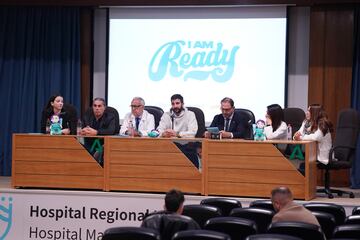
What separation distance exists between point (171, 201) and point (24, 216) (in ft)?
10.9

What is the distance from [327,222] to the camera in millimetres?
5465

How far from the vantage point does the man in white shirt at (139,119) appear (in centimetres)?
844

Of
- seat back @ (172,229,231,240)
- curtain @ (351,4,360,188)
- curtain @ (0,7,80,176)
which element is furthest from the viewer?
curtain @ (0,7,80,176)

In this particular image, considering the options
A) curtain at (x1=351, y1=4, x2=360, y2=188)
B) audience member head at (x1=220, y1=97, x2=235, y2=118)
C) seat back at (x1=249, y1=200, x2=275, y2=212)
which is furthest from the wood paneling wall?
seat back at (x1=249, y1=200, x2=275, y2=212)

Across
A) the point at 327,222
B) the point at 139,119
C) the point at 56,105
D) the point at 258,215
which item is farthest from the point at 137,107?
the point at 327,222

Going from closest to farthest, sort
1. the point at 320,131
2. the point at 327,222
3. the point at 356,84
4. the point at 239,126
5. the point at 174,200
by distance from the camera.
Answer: the point at 174,200 → the point at 327,222 → the point at 320,131 → the point at 239,126 → the point at 356,84

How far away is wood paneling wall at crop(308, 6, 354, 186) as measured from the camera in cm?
1018

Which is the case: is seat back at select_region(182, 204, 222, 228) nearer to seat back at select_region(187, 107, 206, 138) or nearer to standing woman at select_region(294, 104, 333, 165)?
standing woman at select_region(294, 104, 333, 165)

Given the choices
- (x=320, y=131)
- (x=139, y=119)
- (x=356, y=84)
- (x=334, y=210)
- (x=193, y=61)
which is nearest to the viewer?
(x=334, y=210)

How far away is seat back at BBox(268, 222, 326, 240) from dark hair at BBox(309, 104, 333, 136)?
11.9 ft

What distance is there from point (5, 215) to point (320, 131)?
3.69 m

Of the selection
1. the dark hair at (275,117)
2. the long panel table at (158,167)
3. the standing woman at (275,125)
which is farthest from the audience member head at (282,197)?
the dark hair at (275,117)

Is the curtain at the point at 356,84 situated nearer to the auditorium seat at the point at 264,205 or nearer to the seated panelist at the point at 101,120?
the seated panelist at the point at 101,120

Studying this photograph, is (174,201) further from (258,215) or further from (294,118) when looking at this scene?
(294,118)
